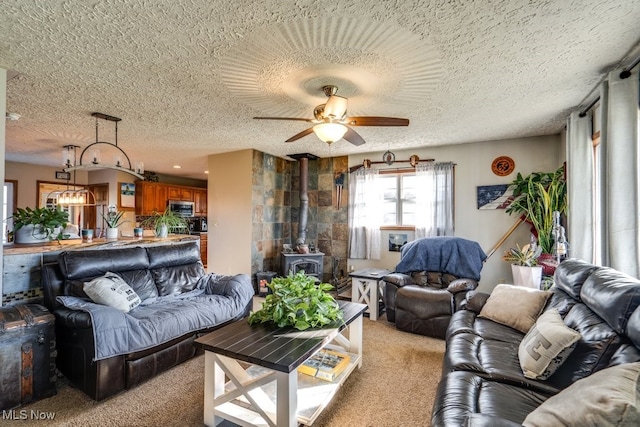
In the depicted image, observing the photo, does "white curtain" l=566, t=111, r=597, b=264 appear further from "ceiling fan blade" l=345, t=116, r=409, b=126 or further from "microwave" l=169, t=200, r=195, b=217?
"microwave" l=169, t=200, r=195, b=217

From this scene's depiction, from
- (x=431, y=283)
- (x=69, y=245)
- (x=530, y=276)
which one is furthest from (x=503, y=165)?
(x=69, y=245)

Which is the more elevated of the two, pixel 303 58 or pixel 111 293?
pixel 303 58

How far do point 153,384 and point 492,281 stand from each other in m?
4.57

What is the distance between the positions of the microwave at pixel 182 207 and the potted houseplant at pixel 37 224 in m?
4.68

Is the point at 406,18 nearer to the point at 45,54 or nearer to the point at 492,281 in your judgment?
the point at 45,54

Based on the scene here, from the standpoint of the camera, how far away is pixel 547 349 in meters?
1.66

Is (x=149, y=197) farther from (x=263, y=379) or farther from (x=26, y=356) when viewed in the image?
(x=263, y=379)

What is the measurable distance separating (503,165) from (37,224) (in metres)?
5.83

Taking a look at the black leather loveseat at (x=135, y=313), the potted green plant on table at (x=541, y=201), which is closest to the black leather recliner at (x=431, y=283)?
the potted green plant on table at (x=541, y=201)

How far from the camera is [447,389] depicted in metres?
1.57

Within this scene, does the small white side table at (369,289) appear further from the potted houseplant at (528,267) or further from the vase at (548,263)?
the vase at (548,263)

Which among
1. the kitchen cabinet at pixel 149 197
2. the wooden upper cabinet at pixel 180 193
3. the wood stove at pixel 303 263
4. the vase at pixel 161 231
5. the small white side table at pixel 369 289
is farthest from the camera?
the wooden upper cabinet at pixel 180 193

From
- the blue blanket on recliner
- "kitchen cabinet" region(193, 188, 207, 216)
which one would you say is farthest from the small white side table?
"kitchen cabinet" region(193, 188, 207, 216)

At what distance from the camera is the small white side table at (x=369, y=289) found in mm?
3964
